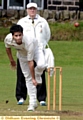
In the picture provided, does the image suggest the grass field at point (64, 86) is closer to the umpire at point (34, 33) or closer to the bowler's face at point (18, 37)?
the umpire at point (34, 33)

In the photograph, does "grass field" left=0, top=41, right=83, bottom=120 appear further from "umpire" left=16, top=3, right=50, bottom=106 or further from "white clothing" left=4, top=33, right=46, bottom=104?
"white clothing" left=4, top=33, right=46, bottom=104

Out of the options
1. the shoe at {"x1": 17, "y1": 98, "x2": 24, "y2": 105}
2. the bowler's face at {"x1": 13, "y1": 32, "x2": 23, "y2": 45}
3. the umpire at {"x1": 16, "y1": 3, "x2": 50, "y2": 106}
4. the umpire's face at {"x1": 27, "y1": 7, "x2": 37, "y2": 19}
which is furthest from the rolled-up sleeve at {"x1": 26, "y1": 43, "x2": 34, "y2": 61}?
the shoe at {"x1": 17, "y1": 98, "x2": 24, "y2": 105}

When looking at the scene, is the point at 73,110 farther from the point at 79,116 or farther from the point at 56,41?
the point at 56,41

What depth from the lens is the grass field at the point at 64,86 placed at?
956 centimetres

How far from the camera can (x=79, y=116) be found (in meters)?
9.20

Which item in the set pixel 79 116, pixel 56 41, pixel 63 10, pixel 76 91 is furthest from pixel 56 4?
pixel 79 116

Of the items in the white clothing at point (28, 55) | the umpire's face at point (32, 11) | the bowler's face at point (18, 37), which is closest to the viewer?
the bowler's face at point (18, 37)

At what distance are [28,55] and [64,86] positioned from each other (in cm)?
457

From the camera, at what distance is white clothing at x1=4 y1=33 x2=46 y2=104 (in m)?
9.66

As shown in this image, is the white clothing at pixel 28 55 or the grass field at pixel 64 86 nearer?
the grass field at pixel 64 86

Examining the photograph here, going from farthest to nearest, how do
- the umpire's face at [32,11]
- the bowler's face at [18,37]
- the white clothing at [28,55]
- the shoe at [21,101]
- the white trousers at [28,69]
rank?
the shoe at [21,101], the umpire's face at [32,11], the white trousers at [28,69], the white clothing at [28,55], the bowler's face at [18,37]

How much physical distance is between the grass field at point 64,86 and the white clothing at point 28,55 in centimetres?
37

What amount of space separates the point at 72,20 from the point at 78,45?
11.4 feet

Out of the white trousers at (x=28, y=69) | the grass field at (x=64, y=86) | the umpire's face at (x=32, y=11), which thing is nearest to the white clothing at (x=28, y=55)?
the white trousers at (x=28, y=69)
